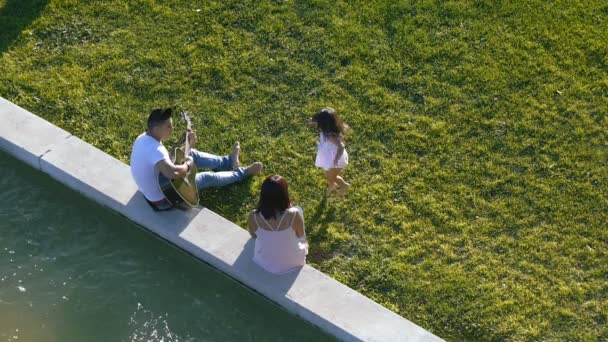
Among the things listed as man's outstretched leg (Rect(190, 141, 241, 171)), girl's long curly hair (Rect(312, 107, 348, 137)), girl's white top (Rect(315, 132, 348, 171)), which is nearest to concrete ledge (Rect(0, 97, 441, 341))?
man's outstretched leg (Rect(190, 141, 241, 171))

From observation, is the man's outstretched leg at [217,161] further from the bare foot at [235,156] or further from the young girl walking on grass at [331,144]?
the young girl walking on grass at [331,144]

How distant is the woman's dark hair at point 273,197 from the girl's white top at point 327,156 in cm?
102

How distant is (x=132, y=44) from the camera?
963cm

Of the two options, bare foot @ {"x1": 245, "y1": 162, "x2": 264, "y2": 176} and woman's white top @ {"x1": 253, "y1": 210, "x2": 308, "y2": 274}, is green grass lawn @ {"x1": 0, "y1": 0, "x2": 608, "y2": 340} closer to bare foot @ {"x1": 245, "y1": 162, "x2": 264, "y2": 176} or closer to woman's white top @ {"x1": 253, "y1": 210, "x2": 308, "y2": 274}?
bare foot @ {"x1": 245, "y1": 162, "x2": 264, "y2": 176}

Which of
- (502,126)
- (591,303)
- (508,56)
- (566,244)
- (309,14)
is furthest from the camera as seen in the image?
(309,14)

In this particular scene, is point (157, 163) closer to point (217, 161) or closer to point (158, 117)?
point (158, 117)

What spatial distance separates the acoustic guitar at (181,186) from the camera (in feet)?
23.6

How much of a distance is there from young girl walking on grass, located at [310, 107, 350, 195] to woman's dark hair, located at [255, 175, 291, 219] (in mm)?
1022

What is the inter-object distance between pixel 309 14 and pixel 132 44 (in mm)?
2254

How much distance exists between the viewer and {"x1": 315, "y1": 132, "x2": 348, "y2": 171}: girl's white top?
7340mm

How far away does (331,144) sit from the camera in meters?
7.33

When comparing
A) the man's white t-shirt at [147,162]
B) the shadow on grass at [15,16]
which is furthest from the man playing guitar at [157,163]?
the shadow on grass at [15,16]

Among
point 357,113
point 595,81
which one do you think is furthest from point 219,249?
point 595,81

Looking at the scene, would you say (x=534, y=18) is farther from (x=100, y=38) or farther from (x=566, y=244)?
(x=100, y=38)
